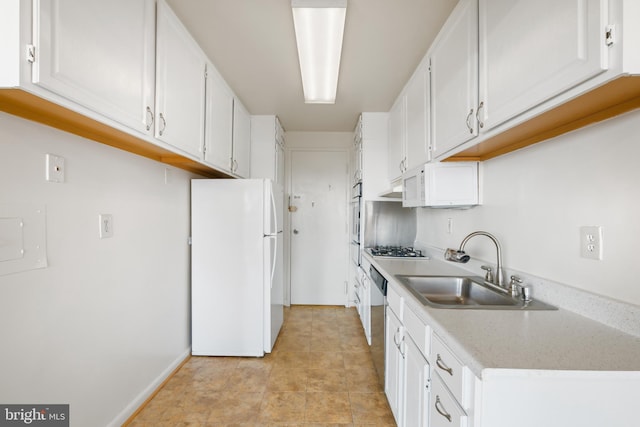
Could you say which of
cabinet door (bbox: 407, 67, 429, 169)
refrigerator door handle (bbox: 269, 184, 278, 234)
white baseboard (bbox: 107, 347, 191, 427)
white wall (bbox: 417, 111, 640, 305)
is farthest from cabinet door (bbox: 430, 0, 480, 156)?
white baseboard (bbox: 107, 347, 191, 427)

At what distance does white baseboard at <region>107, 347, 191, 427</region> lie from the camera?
63.0 inches

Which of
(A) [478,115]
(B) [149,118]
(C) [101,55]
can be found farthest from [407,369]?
(C) [101,55]

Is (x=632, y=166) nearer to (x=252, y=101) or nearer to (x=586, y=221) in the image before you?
(x=586, y=221)

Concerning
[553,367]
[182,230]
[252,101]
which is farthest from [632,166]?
[252,101]

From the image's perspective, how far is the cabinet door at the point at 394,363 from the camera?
1487 mm

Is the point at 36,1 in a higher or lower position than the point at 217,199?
higher

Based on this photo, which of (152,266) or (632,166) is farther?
(152,266)

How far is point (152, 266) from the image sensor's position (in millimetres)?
1926

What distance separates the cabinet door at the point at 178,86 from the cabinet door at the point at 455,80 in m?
1.54

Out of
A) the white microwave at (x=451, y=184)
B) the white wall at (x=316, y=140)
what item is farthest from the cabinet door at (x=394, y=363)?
the white wall at (x=316, y=140)

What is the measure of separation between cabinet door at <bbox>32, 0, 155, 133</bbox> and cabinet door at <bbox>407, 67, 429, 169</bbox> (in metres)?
1.65

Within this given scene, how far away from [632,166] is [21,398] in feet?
7.74

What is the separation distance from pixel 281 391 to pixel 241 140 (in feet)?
7.55

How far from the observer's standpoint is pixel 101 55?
1.08 m
